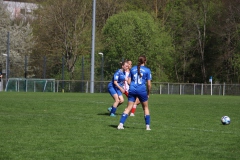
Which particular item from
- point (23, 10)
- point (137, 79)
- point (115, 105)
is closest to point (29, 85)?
point (115, 105)

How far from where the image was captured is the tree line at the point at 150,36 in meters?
62.8

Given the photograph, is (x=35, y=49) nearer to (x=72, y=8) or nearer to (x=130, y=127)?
(x=72, y=8)

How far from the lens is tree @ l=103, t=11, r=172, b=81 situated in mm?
62656

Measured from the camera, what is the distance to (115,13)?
69.8 metres

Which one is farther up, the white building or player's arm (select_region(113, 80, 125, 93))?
the white building

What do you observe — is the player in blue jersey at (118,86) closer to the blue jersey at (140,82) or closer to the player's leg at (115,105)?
the player's leg at (115,105)

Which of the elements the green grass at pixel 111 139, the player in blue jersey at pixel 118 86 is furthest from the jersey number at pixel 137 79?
the player in blue jersey at pixel 118 86

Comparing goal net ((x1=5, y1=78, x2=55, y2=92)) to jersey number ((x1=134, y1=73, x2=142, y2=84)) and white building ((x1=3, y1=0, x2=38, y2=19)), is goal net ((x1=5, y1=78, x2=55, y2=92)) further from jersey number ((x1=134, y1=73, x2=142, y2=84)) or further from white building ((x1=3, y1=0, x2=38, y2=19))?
jersey number ((x1=134, y1=73, x2=142, y2=84))

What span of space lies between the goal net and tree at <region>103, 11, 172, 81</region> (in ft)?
33.2

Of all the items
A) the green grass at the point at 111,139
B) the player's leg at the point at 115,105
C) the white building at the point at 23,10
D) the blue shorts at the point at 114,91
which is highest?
the white building at the point at 23,10

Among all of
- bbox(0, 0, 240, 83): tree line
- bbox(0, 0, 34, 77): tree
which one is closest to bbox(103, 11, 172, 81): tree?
bbox(0, 0, 240, 83): tree line

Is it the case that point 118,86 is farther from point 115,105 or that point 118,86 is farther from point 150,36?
point 150,36

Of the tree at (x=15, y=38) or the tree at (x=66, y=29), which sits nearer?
the tree at (x=66, y=29)

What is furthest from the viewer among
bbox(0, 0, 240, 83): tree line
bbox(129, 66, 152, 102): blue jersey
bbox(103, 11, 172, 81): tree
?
bbox(0, 0, 240, 83): tree line
